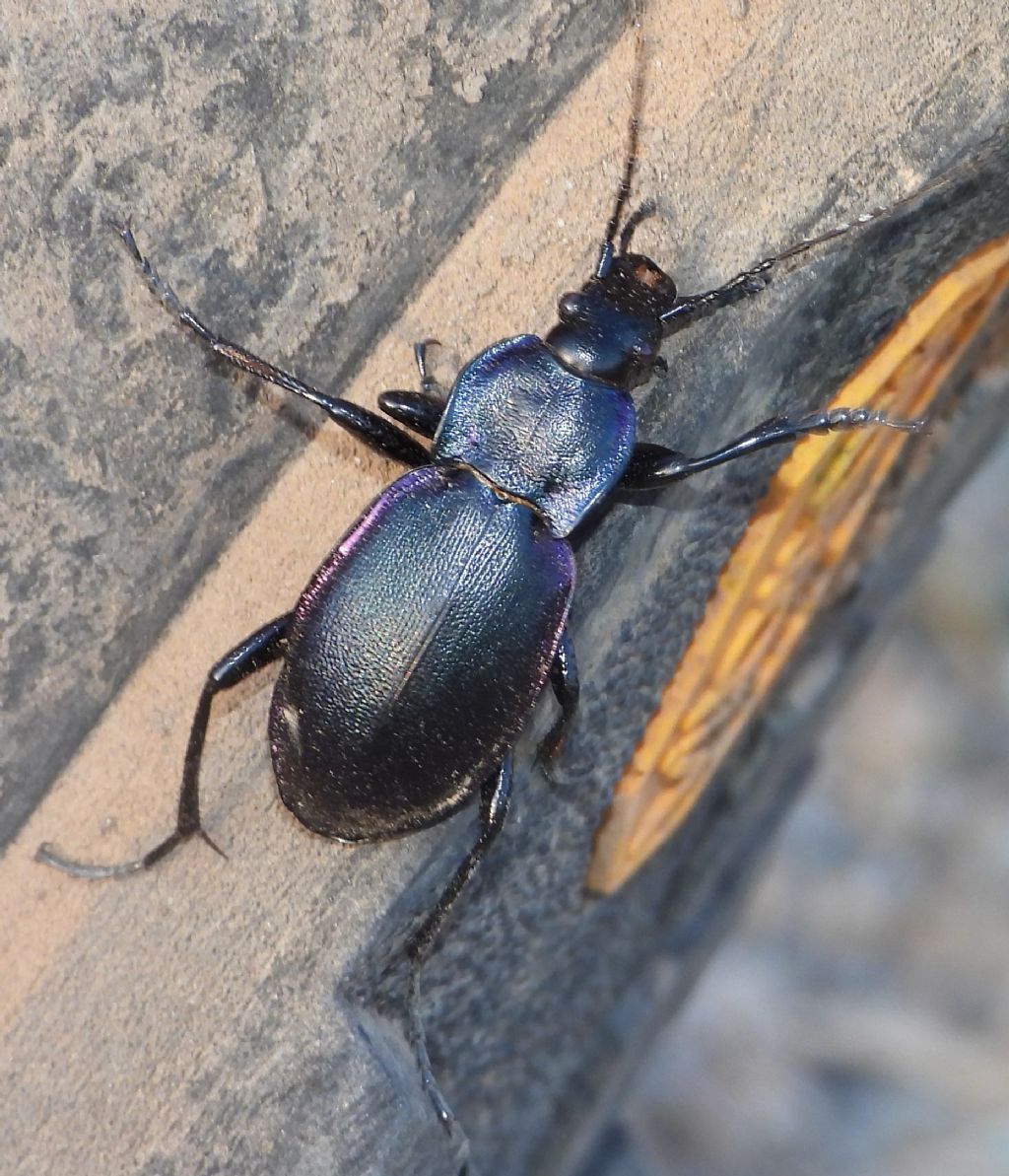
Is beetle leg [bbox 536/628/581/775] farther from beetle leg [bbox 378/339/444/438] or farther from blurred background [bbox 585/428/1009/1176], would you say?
blurred background [bbox 585/428/1009/1176]

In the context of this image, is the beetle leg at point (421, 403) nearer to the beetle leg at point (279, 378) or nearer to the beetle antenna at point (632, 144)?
the beetle leg at point (279, 378)

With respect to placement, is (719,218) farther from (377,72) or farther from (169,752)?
(169,752)

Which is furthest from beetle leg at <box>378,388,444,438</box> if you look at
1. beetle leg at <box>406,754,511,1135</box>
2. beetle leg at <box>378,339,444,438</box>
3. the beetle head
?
beetle leg at <box>406,754,511,1135</box>

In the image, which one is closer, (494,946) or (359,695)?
(359,695)

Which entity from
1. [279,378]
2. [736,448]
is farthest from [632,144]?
[279,378]

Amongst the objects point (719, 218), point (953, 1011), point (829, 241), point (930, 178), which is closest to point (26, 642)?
point (719, 218)

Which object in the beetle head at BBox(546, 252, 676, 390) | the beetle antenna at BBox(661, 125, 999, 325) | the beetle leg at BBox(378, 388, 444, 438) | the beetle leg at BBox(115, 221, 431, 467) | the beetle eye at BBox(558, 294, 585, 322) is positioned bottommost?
the beetle antenna at BBox(661, 125, 999, 325)

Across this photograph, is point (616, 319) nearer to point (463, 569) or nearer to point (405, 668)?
point (463, 569)
